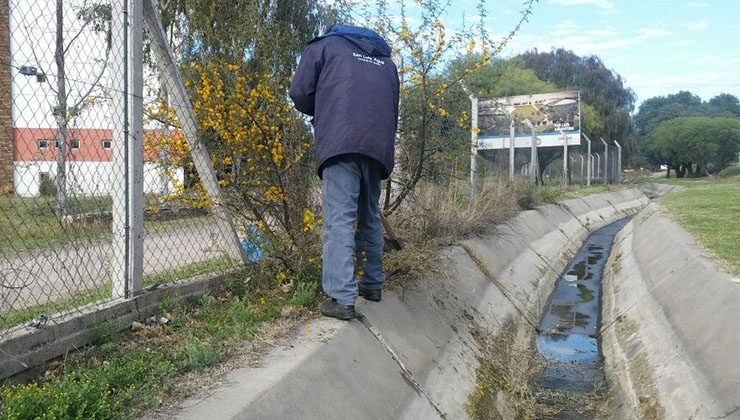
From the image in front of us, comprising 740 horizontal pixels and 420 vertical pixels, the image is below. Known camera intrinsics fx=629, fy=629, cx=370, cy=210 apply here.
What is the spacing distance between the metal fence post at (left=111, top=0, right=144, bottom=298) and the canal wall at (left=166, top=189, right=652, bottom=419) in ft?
3.74

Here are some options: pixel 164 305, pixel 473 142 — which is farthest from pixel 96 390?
pixel 473 142

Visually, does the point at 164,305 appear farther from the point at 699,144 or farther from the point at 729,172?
the point at 699,144

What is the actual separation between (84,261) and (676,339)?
5.35m

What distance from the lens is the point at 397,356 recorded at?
4.67m

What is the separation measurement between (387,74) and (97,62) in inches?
78.1

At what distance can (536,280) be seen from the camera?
10.7 m

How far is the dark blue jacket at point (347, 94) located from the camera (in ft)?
14.3

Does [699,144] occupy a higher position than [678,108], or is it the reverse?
[678,108]

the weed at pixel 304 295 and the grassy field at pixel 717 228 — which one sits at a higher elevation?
the weed at pixel 304 295

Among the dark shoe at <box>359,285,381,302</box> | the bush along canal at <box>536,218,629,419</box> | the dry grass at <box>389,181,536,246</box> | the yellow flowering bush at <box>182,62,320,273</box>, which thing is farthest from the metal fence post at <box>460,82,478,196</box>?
the dark shoe at <box>359,285,381,302</box>

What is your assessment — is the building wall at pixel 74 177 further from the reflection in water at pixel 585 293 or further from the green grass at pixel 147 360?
the reflection in water at pixel 585 293

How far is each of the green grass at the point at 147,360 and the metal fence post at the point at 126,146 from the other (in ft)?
1.31

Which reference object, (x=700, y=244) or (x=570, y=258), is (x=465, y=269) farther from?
(x=570, y=258)

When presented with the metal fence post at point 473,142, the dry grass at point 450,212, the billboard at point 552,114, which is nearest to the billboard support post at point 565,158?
the billboard at point 552,114
